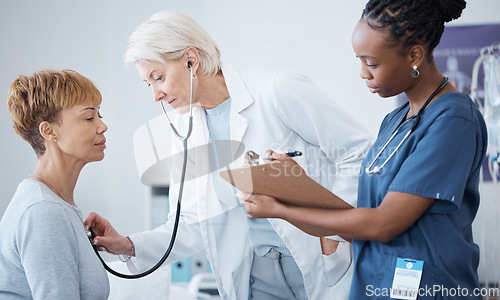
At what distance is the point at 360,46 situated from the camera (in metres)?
0.97

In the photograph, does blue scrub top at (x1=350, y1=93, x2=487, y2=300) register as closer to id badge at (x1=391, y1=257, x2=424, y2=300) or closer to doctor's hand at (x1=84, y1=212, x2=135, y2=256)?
id badge at (x1=391, y1=257, x2=424, y2=300)

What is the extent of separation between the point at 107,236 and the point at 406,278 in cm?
76

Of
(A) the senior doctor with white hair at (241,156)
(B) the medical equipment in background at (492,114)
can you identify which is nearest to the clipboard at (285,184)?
(A) the senior doctor with white hair at (241,156)

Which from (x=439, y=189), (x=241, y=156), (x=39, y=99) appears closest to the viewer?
(x=439, y=189)

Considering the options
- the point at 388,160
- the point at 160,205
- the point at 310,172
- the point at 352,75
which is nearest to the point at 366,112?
the point at 352,75

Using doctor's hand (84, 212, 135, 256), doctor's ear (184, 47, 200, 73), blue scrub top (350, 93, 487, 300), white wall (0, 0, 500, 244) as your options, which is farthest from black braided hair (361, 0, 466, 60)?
white wall (0, 0, 500, 244)

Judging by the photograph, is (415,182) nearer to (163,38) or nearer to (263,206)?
(263,206)

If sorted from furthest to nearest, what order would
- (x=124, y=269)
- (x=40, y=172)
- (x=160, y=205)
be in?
(x=160, y=205) < (x=124, y=269) < (x=40, y=172)

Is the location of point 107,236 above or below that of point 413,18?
below

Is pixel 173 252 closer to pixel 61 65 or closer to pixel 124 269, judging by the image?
pixel 124 269

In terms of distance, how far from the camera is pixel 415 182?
34.5 inches

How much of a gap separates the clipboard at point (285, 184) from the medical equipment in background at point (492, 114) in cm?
181

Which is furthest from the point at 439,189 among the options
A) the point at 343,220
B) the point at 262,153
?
the point at 262,153

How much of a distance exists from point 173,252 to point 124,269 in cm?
38
